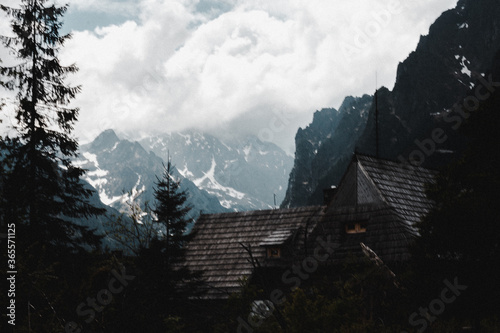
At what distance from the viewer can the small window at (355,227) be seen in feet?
71.2

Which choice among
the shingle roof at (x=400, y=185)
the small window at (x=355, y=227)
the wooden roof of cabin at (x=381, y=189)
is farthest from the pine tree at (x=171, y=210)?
the shingle roof at (x=400, y=185)

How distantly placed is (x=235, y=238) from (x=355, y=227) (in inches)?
384

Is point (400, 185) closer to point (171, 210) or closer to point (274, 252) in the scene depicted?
point (274, 252)

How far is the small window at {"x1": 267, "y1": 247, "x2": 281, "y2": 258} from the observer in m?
27.7

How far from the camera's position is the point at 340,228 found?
22.0 meters

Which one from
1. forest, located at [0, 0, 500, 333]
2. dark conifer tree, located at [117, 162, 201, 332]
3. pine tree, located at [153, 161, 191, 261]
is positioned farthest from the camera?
pine tree, located at [153, 161, 191, 261]

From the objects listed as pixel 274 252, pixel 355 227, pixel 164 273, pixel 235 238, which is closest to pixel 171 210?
pixel 164 273

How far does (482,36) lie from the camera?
133 m

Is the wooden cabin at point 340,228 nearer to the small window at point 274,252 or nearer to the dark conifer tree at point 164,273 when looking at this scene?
the small window at point 274,252

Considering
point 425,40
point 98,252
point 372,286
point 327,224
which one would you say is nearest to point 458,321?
point 372,286

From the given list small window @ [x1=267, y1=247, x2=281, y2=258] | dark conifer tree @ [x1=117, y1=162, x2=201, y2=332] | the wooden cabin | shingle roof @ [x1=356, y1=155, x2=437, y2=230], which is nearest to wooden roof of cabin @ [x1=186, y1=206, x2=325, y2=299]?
the wooden cabin

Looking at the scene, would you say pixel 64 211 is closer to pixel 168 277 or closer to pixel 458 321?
pixel 168 277

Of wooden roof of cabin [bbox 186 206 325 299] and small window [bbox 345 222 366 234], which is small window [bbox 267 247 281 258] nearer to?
wooden roof of cabin [bbox 186 206 325 299]

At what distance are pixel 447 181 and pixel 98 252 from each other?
10.1 meters
